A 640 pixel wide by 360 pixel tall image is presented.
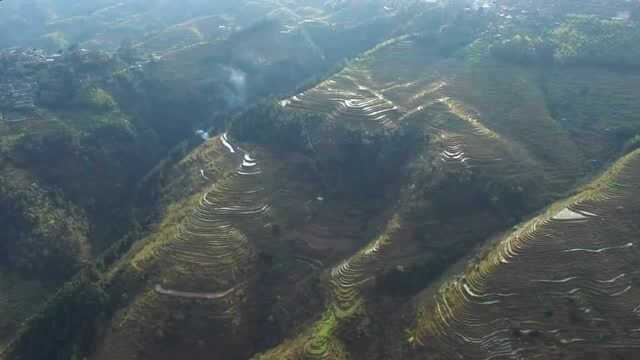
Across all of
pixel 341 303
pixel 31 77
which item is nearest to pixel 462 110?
pixel 341 303

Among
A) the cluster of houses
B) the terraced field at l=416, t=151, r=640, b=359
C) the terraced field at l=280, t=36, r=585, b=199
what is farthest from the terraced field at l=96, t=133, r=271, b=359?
the cluster of houses

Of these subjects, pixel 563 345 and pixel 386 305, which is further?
pixel 386 305

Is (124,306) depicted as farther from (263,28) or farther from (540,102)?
(263,28)

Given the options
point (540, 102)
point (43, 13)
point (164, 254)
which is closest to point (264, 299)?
point (164, 254)

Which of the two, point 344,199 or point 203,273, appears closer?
point 203,273

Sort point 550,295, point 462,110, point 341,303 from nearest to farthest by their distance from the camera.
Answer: point 550,295 < point 341,303 < point 462,110

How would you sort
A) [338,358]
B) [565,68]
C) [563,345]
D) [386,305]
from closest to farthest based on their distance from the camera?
[563,345] < [338,358] < [386,305] < [565,68]

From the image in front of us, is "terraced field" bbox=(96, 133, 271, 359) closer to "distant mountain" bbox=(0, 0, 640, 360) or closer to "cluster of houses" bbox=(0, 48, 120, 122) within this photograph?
"distant mountain" bbox=(0, 0, 640, 360)

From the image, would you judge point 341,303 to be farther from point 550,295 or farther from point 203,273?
point 550,295
